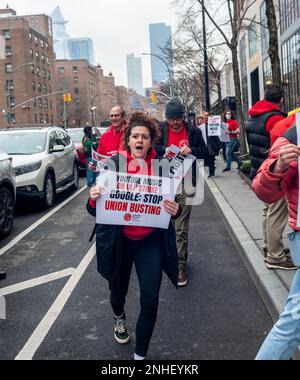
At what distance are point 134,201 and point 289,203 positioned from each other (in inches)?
44.9

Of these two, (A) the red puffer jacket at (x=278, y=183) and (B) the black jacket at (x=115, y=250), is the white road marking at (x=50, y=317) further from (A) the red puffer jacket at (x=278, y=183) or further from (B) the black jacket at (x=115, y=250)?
(A) the red puffer jacket at (x=278, y=183)

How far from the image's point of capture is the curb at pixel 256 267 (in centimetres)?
427

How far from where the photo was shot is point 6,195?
7980mm

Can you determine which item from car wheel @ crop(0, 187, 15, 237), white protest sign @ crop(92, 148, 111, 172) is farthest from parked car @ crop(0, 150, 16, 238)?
white protest sign @ crop(92, 148, 111, 172)

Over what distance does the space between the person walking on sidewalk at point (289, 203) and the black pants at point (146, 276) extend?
83 cm

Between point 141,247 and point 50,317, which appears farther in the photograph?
point 50,317

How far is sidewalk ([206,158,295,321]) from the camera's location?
4.47 meters

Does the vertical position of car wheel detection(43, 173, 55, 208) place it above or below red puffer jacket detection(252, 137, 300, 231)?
below

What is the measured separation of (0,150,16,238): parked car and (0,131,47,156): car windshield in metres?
2.12

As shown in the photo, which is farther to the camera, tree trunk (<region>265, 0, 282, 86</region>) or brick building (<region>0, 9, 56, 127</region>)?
brick building (<region>0, 9, 56, 127</region>)

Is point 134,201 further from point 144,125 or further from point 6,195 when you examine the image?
point 6,195

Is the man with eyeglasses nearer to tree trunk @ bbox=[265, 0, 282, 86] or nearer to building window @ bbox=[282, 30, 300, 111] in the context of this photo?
tree trunk @ bbox=[265, 0, 282, 86]

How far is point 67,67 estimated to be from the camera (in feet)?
394

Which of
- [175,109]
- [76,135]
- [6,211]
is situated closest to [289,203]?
[175,109]
